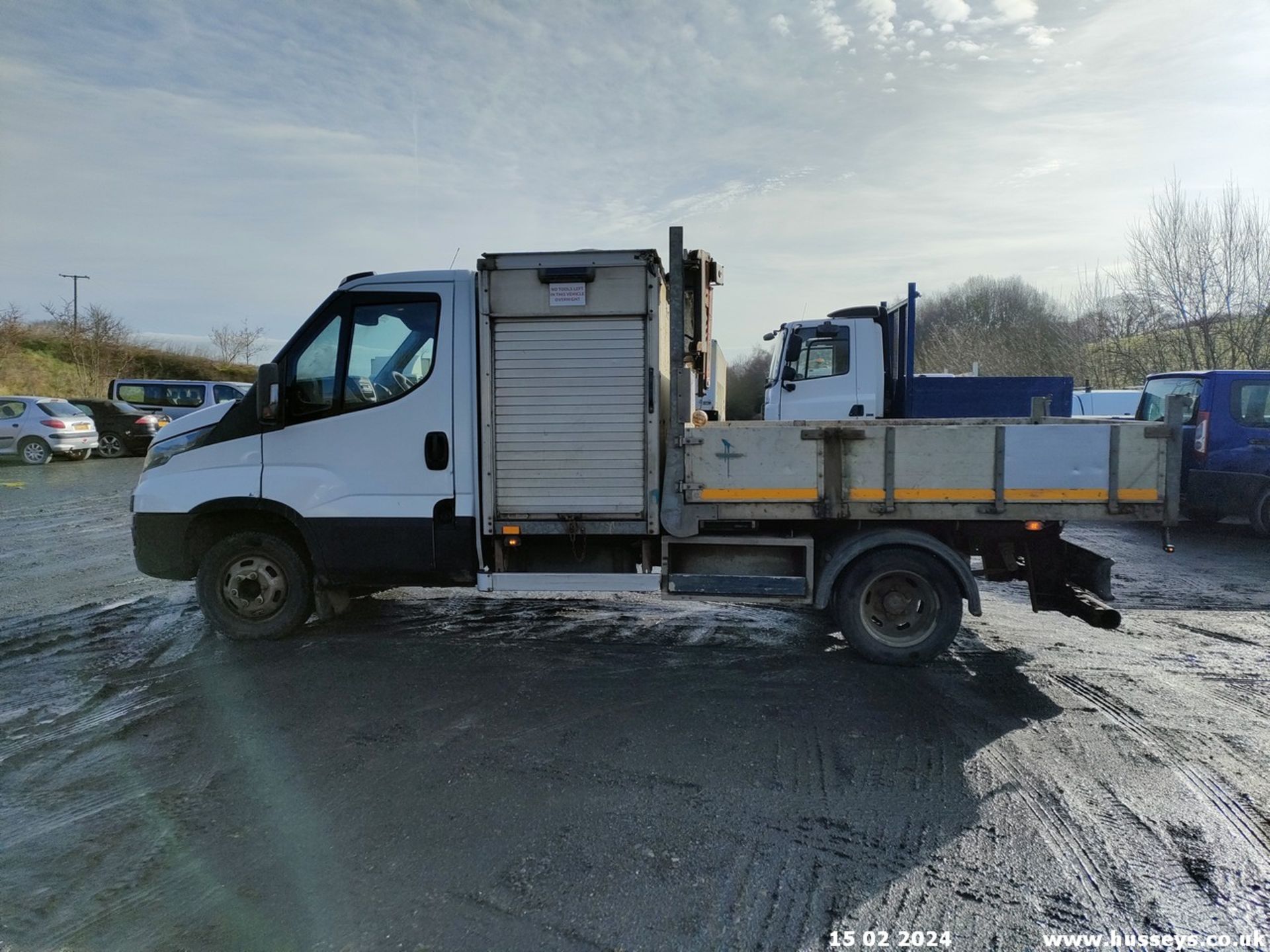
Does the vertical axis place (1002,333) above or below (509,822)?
above

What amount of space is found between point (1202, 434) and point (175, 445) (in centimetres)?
1126

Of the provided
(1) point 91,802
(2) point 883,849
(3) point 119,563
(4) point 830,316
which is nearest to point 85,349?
(3) point 119,563

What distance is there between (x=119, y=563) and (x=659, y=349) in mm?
7064

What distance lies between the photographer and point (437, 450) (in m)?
5.60

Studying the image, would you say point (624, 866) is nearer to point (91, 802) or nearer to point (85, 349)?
point (91, 802)

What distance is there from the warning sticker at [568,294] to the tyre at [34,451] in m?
20.1

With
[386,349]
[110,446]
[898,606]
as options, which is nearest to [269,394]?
[386,349]

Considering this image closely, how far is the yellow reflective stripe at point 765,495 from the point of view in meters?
5.25

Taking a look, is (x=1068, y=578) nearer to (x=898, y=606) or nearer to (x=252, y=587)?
(x=898, y=606)

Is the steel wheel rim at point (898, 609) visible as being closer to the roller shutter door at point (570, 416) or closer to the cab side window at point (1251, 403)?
the roller shutter door at point (570, 416)

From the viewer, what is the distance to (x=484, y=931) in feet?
9.13

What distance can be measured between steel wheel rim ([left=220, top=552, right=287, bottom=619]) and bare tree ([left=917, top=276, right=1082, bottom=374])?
25090 millimetres

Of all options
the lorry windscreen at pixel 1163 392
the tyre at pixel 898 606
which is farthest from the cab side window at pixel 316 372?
the lorry windscreen at pixel 1163 392

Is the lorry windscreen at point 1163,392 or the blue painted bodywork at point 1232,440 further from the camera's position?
the lorry windscreen at point 1163,392
